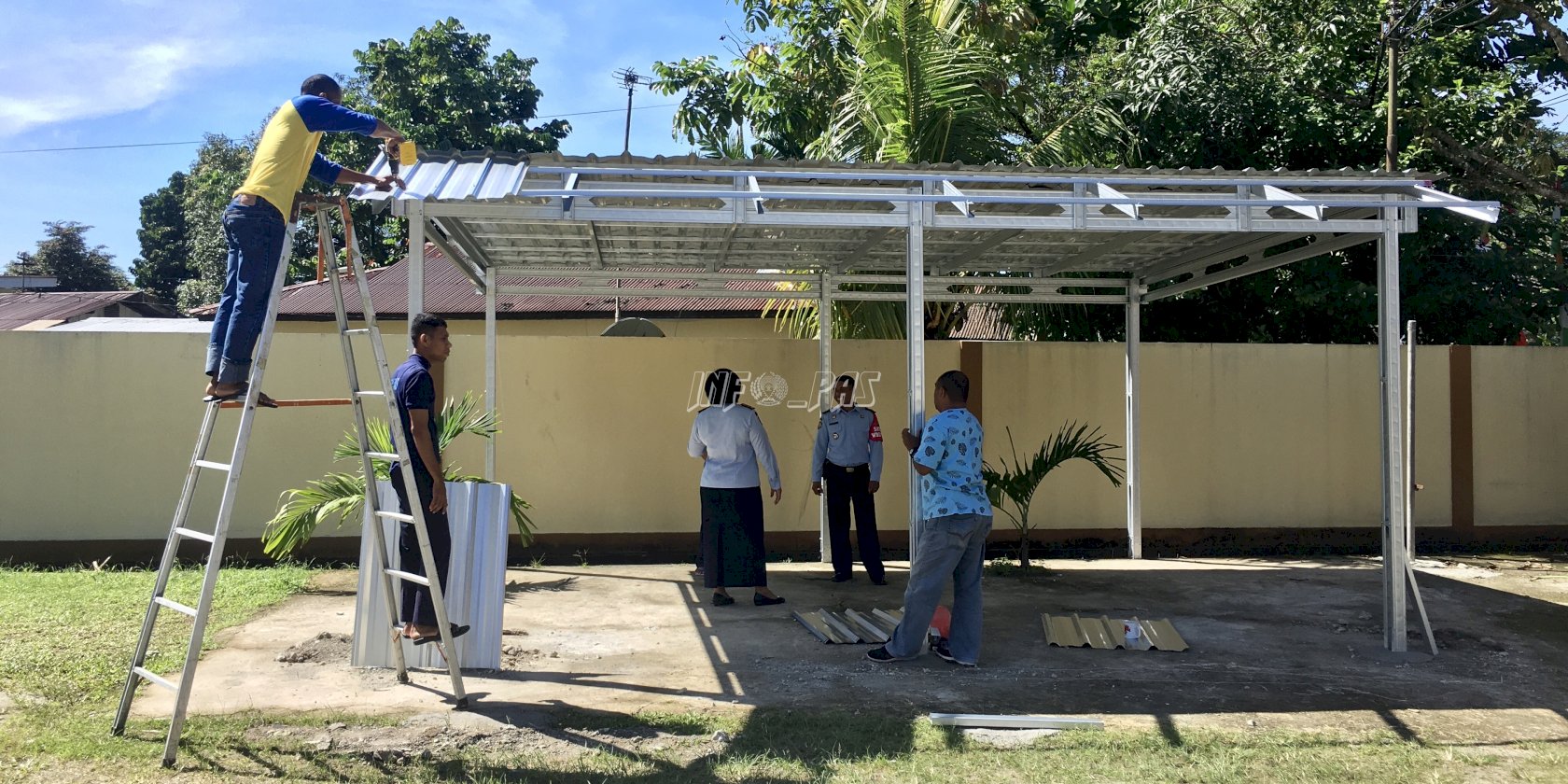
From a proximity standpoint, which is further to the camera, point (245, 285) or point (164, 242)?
point (164, 242)

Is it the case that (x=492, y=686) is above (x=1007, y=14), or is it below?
below

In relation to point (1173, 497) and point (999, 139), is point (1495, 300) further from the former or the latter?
point (999, 139)

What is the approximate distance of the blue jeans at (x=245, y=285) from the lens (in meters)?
4.44

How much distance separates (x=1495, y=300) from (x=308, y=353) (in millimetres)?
11629

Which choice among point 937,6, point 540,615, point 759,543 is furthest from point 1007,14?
point 540,615

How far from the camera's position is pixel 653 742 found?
468 cm

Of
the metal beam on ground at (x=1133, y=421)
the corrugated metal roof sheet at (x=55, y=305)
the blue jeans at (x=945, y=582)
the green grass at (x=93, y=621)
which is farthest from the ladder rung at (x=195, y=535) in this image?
the corrugated metal roof sheet at (x=55, y=305)

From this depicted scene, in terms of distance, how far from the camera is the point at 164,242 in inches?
1636

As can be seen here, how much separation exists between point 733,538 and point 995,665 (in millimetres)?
2178

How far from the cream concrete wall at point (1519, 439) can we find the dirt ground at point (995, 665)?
247 centimetres

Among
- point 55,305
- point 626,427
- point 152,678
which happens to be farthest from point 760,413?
point 55,305

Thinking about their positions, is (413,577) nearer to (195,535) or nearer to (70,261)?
(195,535)

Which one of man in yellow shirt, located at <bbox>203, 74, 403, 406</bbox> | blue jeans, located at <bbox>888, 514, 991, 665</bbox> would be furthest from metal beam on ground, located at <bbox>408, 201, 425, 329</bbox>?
blue jeans, located at <bbox>888, 514, 991, 665</bbox>

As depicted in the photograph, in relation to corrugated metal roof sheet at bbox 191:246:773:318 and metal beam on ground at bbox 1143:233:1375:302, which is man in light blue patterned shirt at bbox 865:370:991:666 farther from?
corrugated metal roof sheet at bbox 191:246:773:318
